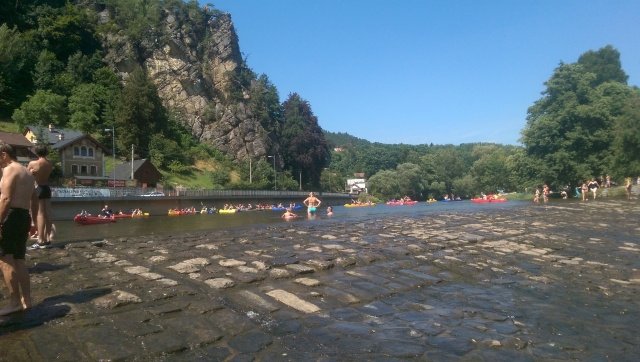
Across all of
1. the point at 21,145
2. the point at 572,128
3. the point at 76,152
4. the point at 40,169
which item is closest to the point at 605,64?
the point at 572,128

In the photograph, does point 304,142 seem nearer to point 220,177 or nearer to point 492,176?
point 220,177

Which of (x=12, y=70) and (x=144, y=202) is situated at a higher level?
(x=12, y=70)

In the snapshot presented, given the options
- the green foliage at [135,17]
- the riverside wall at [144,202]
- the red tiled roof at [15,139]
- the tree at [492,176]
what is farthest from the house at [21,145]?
the tree at [492,176]

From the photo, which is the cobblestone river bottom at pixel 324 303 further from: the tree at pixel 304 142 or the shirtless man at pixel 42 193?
the tree at pixel 304 142

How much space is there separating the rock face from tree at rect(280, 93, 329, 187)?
5.10 m

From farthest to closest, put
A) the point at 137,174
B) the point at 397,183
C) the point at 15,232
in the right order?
1. the point at 397,183
2. the point at 137,174
3. the point at 15,232

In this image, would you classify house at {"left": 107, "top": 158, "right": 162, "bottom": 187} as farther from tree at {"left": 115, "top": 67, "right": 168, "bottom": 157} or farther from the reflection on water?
the reflection on water

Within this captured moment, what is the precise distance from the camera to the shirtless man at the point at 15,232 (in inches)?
189

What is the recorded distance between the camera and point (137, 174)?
5816 cm

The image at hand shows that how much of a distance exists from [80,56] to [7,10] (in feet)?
50.0

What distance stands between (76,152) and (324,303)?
58955mm

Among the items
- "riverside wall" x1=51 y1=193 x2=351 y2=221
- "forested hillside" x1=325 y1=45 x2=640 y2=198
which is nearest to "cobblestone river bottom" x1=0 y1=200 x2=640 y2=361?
"riverside wall" x1=51 y1=193 x2=351 y2=221

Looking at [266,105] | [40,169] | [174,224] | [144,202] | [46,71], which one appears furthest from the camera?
[266,105]

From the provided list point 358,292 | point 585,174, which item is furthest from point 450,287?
point 585,174
